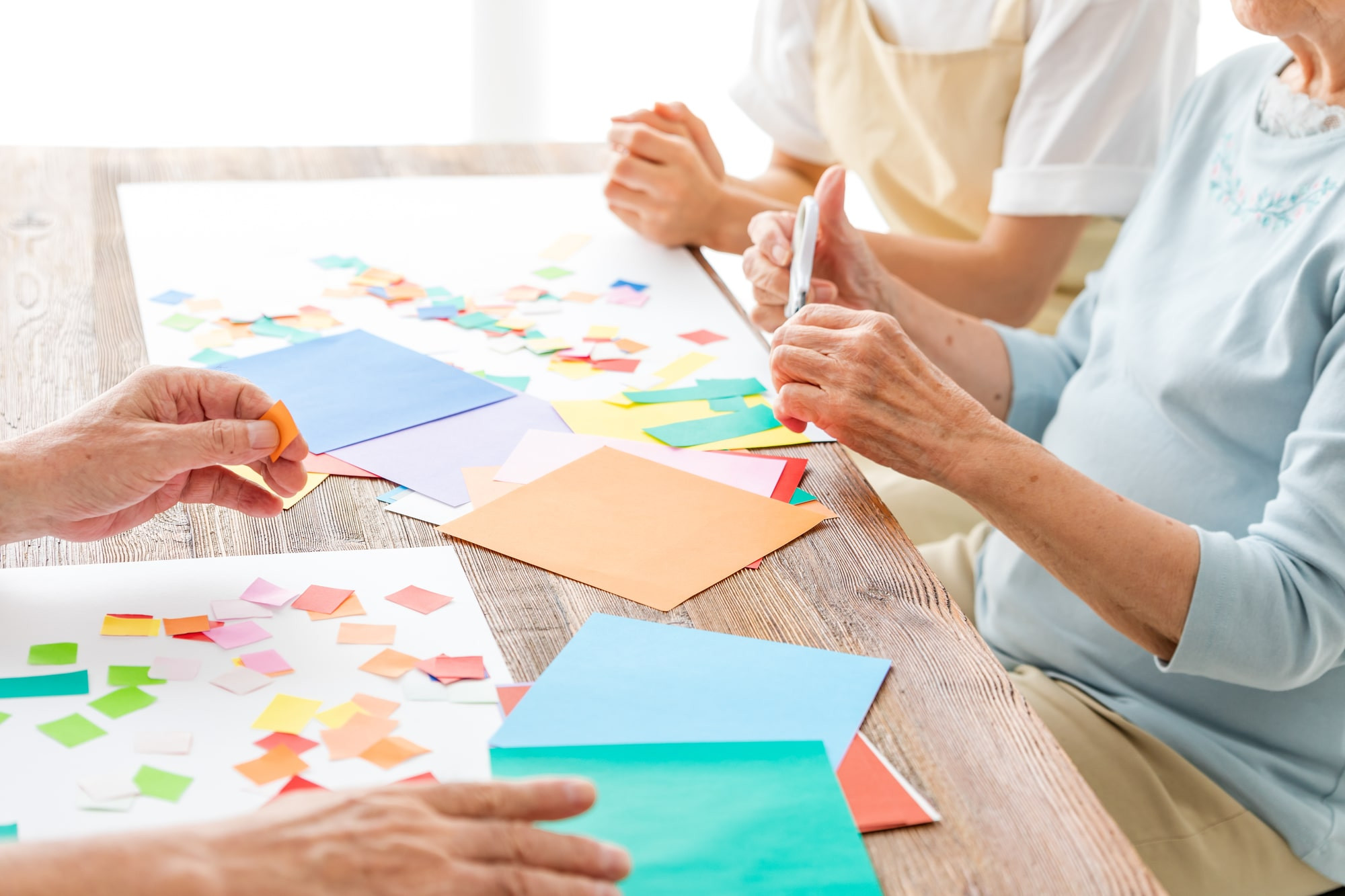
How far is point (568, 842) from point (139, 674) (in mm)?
317

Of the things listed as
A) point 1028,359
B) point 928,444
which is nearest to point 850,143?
point 1028,359

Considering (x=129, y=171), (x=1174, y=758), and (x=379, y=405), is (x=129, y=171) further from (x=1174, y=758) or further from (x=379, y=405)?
(x=1174, y=758)

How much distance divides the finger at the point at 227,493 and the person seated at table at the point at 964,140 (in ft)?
1.93

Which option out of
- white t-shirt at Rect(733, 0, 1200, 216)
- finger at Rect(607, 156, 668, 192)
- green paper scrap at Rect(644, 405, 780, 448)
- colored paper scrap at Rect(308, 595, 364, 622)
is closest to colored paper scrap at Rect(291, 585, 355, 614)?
colored paper scrap at Rect(308, 595, 364, 622)

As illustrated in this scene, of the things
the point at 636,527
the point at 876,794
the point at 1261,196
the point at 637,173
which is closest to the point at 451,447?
the point at 636,527

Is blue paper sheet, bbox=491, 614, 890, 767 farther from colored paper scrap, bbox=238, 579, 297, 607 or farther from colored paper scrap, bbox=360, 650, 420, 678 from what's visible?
colored paper scrap, bbox=238, 579, 297, 607

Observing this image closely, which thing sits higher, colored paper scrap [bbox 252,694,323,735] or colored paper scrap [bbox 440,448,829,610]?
colored paper scrap [bbox 440,448,829,610]

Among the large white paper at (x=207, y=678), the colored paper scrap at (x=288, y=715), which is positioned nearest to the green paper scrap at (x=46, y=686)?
the large white paper at (x=207, y=678)

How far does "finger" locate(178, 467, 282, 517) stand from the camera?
2.98 feet

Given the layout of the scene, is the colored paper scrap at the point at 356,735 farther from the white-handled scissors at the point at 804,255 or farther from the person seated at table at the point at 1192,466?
the white-handled scissors at the point at 804,255

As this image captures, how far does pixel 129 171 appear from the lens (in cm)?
163

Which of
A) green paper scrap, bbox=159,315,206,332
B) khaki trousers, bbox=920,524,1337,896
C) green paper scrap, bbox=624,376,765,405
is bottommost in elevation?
khaki trousers, bbox=920,524,1337,896

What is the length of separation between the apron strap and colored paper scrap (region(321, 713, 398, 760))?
1.24 meters

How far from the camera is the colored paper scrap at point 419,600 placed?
0.83m
